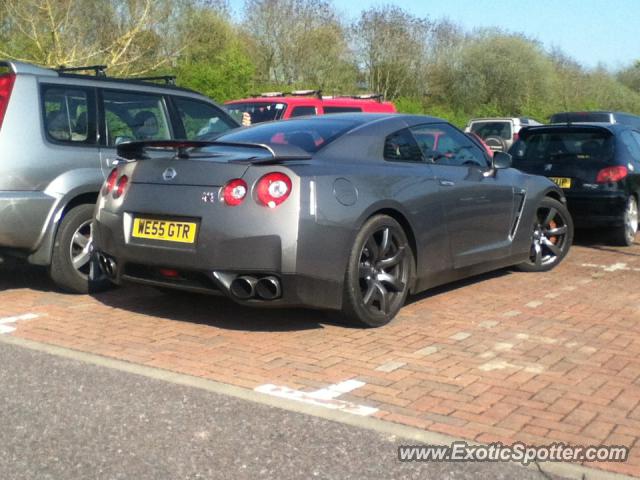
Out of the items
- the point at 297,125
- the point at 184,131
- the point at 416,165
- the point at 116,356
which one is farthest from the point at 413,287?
the point at 184,131

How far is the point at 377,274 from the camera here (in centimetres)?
600

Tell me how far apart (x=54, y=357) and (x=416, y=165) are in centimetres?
291

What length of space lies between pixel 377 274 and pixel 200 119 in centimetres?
293

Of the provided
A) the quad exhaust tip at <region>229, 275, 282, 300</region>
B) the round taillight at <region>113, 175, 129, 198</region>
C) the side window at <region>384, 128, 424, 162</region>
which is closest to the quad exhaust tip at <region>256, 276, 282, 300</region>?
the quad exhaust tip at <region>229, 275, 282, 300</region>

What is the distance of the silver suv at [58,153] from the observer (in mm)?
6516

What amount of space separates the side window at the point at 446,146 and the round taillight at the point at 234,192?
1777 mm

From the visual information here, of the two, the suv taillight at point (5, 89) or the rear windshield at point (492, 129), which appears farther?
the rear windshield at point (492, 129)

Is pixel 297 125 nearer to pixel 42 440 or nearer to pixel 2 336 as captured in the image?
pixel 2 336

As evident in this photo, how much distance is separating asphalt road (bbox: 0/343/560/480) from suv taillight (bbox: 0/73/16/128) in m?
2.54

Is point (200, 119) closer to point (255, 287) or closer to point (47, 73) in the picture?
point (47, 73)

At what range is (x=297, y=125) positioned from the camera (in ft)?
21.5

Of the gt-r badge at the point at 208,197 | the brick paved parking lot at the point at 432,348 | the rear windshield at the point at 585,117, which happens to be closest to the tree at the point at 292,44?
the rear windshield at the point at 585,117

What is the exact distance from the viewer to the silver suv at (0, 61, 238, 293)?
6.52 metres

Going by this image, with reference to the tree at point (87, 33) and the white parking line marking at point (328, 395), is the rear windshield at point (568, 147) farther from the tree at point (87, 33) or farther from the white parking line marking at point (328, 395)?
the tree at point (87, 33)
